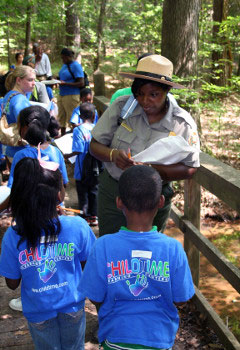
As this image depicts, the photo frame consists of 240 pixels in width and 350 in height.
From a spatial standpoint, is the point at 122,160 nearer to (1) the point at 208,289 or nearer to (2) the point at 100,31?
(1) the point at 208,289

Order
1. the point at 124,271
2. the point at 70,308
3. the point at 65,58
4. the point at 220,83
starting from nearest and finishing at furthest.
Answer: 1. the point at 124,271
2. the point at 70,308
3. the point at 65,58
4. the point at 220,83

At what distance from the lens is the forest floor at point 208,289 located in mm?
3140

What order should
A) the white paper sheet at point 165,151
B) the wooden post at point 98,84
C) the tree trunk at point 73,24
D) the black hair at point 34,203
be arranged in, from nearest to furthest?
the black hair at point 34,203, the white paper sheet at point 165,151, the wooden post at point 98,84, the tree trunk at point 73,24

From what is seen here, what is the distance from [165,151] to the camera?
2.44m

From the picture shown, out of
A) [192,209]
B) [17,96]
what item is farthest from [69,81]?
[192,209]

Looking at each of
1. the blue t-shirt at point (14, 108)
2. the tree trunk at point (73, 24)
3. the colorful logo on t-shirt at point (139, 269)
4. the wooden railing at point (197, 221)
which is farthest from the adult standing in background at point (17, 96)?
the tree trunk at point (73, 24)

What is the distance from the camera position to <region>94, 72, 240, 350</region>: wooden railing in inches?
104

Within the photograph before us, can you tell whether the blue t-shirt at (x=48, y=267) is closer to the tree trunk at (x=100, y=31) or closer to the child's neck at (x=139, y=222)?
the child's neck at (x=139, y=222)

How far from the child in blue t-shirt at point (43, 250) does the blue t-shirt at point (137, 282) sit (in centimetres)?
29

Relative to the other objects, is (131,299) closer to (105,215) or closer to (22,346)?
(105,215)

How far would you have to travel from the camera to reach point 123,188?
6.15 feet

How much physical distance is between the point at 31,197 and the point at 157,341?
0.96m

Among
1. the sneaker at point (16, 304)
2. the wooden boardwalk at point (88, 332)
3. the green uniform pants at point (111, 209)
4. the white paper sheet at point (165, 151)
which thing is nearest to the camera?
the white paper sheet at point (165, 151)

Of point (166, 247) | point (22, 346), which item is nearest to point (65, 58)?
point (22, 346)
